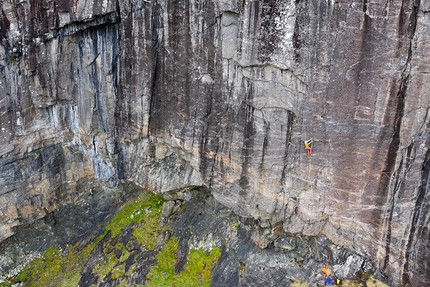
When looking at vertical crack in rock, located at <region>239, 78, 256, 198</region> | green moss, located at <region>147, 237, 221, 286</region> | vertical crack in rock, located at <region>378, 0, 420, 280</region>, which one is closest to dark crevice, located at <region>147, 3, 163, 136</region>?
vertical crack in rock, located at <region>239, 78, 256, 198</region>

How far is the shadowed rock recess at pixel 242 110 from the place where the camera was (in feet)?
38.8

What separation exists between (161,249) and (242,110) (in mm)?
9105

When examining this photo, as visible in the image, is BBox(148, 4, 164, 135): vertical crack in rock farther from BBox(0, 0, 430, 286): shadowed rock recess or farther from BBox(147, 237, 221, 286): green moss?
BBox(147, 237, 221, 286): green moss

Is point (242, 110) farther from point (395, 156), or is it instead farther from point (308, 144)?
point (395, 156)

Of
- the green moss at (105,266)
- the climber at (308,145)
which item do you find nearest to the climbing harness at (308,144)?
the climber at (308,145)

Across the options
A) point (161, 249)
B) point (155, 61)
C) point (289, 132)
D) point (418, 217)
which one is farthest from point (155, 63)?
point (418, 217)

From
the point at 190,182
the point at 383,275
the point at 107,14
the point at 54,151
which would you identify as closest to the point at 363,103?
the point at 383,275

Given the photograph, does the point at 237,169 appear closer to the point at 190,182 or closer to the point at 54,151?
the point at 190,182

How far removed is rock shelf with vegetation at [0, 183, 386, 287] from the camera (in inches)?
610

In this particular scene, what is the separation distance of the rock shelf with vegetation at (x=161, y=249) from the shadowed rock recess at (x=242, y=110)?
48 centimetres

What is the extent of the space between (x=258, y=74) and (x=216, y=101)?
7.72 feet

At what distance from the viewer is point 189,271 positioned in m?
17.1

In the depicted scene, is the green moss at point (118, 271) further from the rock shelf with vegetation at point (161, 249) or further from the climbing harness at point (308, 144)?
the climbing harness at point (308, 144)

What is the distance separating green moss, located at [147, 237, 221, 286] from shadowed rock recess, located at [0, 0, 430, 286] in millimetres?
668
